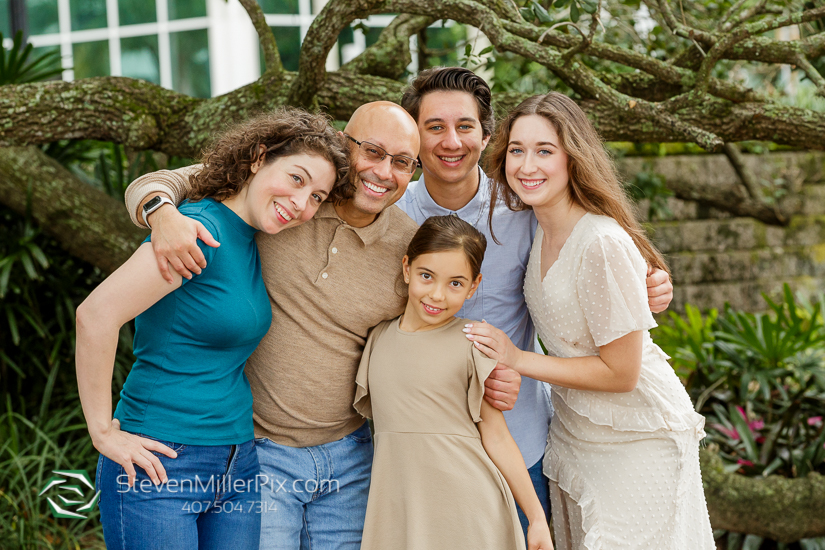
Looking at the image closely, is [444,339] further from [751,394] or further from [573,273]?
[751,394]

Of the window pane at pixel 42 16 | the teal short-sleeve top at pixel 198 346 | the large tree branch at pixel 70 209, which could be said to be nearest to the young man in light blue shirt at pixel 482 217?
the teal short-sleeve top at pixel 198 346

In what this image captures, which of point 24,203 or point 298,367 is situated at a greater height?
point 24,203

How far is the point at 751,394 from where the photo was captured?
4.55 m

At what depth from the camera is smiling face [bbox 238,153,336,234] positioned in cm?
178

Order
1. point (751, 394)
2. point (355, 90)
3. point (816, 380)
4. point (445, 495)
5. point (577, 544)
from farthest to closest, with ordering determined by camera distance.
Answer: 1. point (751, 394)
2. point (816, 380)
3. point (355, 90)
4. point (577, 544)
5. point (445, 495)

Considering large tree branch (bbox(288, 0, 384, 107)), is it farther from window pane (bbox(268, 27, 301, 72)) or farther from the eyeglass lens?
window pane (bbox(268, 27, 301, 72))

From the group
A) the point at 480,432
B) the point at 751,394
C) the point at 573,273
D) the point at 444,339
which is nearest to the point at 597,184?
the point at 573,273

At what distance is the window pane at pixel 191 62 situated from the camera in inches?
288

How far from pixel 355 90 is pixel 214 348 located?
61.7 inches

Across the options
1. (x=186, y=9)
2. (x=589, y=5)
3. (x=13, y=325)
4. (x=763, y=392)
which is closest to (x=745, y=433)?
(x=763, y=392)

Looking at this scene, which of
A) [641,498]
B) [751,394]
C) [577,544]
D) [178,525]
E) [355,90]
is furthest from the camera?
[751,394]

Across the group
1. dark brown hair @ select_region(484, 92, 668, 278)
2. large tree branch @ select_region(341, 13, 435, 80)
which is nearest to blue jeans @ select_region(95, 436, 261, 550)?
dark brown hair @ select_region(484, 92, 668, 278)

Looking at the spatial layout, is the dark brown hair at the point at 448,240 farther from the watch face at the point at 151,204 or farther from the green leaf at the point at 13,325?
the green leaf at the point at 13,325

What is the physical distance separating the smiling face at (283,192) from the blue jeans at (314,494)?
0.68m
